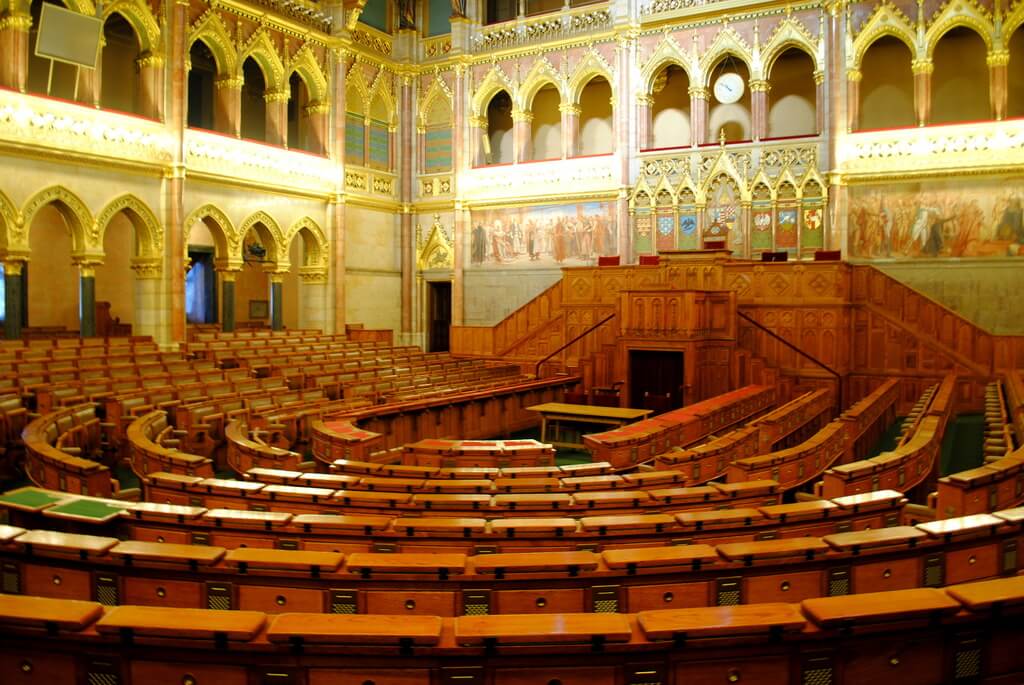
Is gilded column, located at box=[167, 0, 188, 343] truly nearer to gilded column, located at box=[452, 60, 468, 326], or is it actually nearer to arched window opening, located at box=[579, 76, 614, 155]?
gilded column, located at box=[452, 60, 468, 326]

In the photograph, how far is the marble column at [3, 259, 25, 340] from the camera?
45.8 feet

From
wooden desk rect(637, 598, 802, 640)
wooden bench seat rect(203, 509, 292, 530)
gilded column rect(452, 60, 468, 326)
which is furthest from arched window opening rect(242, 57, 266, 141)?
wooden desk rect(637, 598, 802, 640)

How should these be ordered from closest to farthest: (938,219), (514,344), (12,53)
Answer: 1. (12,53)
2. (938,219)
3. (514,344)

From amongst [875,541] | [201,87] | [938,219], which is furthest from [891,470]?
[201,87]

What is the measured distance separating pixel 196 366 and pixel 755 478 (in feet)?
33.6

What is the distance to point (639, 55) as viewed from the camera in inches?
760

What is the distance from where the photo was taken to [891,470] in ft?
18.5

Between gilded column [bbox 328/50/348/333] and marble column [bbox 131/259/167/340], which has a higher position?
gilded column [bbox 328/50/348/333]

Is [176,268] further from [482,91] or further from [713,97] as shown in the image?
[713,97]

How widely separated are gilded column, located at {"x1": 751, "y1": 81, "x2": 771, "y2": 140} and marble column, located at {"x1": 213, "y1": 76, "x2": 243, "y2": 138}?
12.1 metres

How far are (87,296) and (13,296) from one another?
135cm

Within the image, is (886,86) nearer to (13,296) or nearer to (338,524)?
(338,524)

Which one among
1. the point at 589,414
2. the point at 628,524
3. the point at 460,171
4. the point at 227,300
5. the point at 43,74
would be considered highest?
the point at 43,74

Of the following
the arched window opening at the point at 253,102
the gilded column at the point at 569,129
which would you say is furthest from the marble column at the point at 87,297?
the gilded column at the point at 569,129
